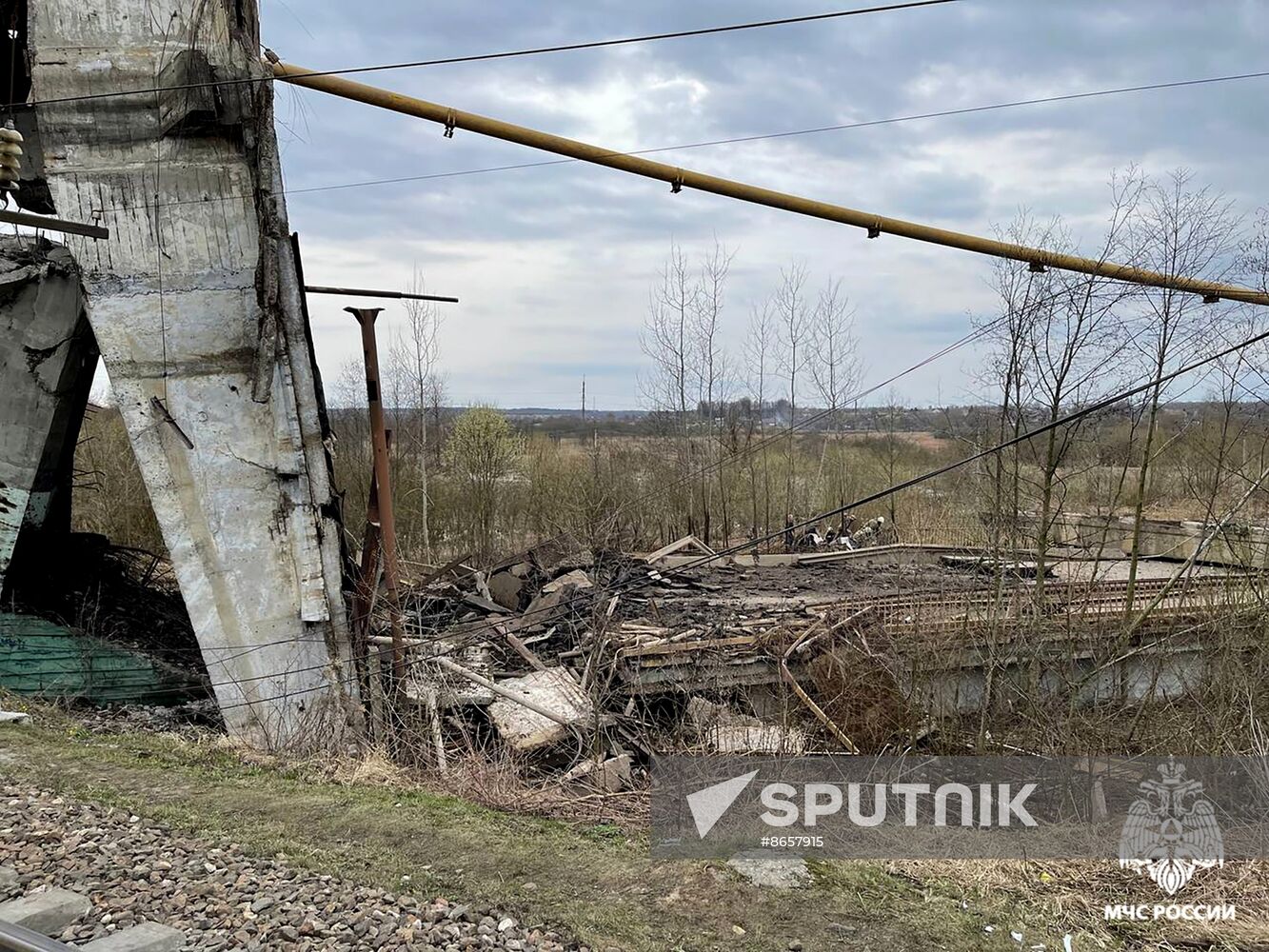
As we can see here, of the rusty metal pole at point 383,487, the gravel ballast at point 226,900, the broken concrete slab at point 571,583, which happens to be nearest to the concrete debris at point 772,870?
the gravel ballast at point 226,900

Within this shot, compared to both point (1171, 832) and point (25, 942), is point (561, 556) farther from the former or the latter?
point (25, 942)

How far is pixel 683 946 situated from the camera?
4.05m

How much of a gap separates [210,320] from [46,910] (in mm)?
5546

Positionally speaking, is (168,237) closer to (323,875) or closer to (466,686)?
(466,686)

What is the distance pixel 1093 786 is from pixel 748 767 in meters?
2.67

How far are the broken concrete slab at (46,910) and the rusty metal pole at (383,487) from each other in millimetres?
4359

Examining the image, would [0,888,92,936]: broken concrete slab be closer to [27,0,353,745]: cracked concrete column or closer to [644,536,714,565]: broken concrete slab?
[27,0,353,745]: cracked concrete column

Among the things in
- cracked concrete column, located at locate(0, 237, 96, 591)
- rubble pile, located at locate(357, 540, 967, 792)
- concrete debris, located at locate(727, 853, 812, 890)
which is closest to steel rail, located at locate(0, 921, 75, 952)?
concrete debris, located at locate(727, 853, 812, 890)

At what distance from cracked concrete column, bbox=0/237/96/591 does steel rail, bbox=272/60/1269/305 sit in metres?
3.31

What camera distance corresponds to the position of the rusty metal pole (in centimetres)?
862

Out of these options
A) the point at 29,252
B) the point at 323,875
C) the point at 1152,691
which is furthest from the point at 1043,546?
the point at 29,252

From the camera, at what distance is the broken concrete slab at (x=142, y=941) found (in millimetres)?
3809

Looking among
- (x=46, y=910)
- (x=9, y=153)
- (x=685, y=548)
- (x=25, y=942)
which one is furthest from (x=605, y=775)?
(x=685, y=548)

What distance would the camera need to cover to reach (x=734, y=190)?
8.84 metres
